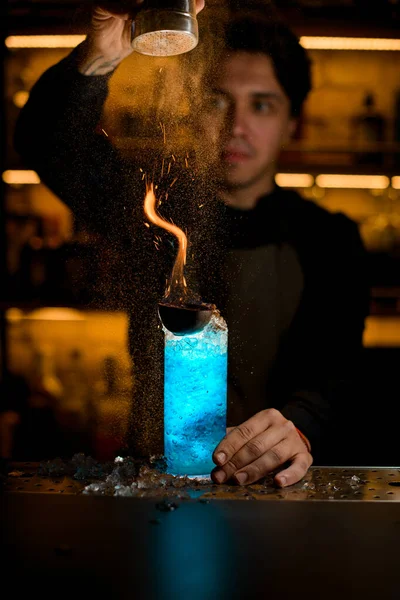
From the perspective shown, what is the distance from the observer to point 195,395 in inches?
40.4

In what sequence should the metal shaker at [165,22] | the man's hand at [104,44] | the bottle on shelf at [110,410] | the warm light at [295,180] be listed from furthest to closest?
the warm light at [295,180]
the bottle on shelf at [110,410]
the man's hand at [104,44]
the metal shaker at [165,22]

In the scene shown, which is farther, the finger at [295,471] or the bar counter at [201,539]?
the finger at [295,471]

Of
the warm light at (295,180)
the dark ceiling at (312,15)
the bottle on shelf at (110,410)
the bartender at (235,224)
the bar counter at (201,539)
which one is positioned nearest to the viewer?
the bar counter at (201,539)

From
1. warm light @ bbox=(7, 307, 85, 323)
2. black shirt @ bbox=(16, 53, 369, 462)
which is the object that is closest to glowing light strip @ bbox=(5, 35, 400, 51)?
black shirt @ bbox=(16, 53, 369, 462)

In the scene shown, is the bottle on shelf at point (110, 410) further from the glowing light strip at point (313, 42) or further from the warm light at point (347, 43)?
the warm light at point (347, 43)

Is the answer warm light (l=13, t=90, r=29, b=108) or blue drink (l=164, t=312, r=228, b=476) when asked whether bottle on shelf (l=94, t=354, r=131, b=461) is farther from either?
warm light (l=13, t=90, r=29, b=108)

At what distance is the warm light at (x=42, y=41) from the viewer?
82.6 inches

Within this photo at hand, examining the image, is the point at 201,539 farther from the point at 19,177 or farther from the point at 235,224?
the point at 19,177

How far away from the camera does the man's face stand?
1.56 metres

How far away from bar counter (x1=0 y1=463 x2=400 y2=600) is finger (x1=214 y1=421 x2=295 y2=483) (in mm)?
30

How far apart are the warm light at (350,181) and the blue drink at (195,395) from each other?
1334mm

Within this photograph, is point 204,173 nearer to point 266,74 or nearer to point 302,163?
point 266,74

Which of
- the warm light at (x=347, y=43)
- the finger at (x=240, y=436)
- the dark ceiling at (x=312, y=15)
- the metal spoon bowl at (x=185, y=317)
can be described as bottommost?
the finger at (x=240, y=436)

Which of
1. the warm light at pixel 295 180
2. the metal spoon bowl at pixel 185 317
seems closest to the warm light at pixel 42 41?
the warm light at pixel 295 180
